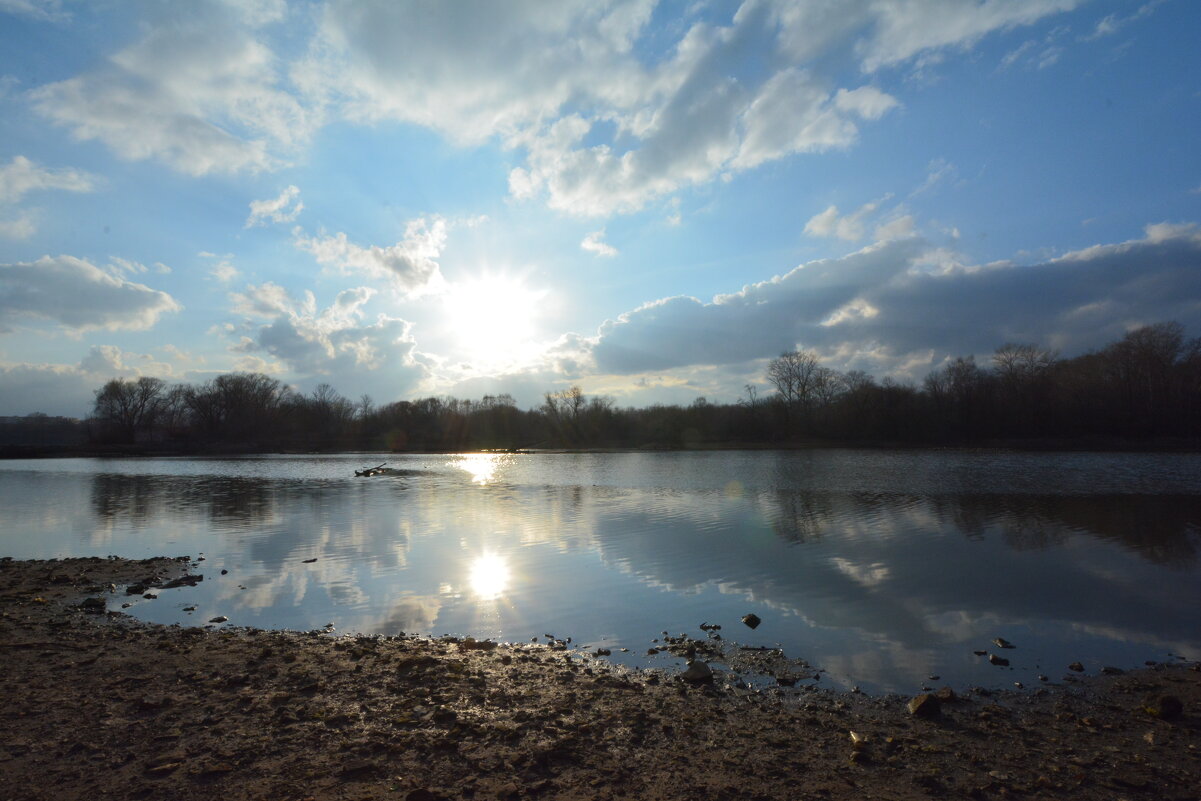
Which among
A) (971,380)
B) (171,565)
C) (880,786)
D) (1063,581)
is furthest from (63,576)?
(971,380)

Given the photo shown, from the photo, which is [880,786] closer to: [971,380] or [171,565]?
[171,565]

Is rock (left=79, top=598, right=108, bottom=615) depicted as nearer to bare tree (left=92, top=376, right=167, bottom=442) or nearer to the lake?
the lake

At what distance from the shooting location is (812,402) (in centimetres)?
8694

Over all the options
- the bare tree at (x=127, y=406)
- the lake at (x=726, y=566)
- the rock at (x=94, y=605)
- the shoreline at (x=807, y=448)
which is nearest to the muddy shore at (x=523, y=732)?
the lake at (x=726, y=566)

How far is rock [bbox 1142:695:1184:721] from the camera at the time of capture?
17.3 ft

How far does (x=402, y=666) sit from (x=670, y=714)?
9.98 feet

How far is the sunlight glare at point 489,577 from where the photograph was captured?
10.6 m

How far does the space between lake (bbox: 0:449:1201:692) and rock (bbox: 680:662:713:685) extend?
52 cm

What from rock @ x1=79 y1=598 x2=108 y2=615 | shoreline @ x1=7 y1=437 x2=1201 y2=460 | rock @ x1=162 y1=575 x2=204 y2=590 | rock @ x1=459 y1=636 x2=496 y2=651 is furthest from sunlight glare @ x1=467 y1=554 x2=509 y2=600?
shoreline @ x1=7 y1=437 x2=1201 y2=460

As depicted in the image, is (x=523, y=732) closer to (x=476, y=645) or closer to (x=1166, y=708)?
(x=476, y=645)

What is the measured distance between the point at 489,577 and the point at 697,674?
6230 millimetres

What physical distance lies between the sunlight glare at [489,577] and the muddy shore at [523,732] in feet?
10.7

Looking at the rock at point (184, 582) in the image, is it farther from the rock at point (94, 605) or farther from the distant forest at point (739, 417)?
the distant forest at point (739, 417)

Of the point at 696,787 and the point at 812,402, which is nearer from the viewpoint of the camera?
the point at 696,787
